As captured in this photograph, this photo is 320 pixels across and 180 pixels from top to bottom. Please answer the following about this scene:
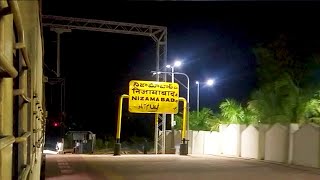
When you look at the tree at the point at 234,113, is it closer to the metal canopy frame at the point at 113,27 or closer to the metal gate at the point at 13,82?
the metal canopy frame at the point at 113,27

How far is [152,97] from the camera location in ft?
94.4

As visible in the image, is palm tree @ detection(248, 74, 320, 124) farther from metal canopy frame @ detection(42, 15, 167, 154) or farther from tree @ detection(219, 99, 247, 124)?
metal canopy frame @ detection(42, 15, 167, 154)

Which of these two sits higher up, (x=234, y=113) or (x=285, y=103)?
(x=285, y=103)

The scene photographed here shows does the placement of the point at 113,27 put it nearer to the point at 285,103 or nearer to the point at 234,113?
the point at 234,113

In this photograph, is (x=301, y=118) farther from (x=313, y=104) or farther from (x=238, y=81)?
(x=238, y=81)

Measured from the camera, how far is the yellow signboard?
28453 mm

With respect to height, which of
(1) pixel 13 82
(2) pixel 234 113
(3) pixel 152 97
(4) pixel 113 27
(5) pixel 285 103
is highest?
(4) pixel 113 27

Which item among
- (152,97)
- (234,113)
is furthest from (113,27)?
(234,113)

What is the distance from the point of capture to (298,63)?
88.6 feet

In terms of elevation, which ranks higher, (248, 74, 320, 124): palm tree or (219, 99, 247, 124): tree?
(248, 74, 320, 124): palm tree

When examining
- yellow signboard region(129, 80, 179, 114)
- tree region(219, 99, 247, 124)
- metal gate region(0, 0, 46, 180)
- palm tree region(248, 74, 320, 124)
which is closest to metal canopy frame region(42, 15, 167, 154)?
yellow signboard region(129, 80, 179, 114)

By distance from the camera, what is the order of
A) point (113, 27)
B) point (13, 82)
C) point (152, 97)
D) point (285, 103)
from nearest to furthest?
point (13, 82)
point (285, 103)
point (113, 27)
point (152, 97)

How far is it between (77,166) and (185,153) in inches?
439

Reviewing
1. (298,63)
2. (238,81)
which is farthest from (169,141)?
(238,81)
